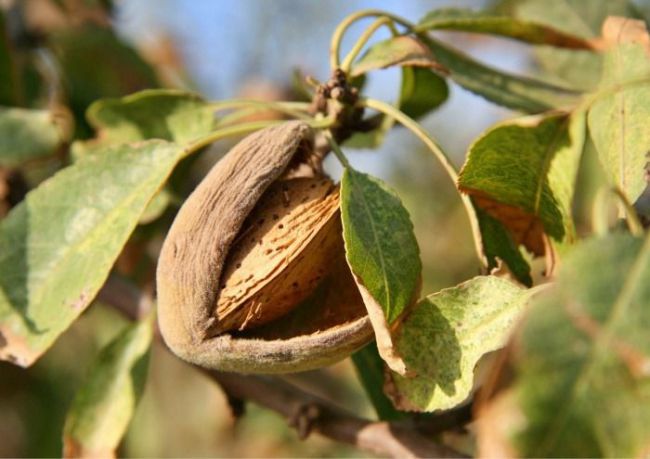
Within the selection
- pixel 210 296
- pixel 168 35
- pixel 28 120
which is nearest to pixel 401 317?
pixel 210 296

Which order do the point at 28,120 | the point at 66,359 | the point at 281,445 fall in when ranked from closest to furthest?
the point at 28,120 < the point at 281,445 < the point at 66,359

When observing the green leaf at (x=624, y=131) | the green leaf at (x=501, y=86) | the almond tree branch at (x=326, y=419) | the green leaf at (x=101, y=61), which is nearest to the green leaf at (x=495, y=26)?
the green leaf at (x=501, y=86)

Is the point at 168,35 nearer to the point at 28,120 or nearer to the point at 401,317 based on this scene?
the point at 28,120

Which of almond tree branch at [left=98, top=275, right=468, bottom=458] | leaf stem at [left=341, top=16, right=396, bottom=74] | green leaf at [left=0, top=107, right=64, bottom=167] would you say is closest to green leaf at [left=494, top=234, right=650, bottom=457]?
almond tree branch at [left=98, top=275, right=468, bottom=458]

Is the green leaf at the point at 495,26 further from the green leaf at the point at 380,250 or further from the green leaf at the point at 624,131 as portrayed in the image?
the green leaf at the point at 380,250

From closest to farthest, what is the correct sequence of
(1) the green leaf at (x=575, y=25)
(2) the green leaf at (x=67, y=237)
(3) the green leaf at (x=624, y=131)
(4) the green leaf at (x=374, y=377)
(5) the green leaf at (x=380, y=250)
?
(5) the green leaf at (x=380, y=250)
(3) the green leaf at (x=624, y=131)
(2) the green leaf at (x=67, y=237)
(4) the green leaf at (x=374, y=377)
(1) the green leaf at (x=575, y=25)

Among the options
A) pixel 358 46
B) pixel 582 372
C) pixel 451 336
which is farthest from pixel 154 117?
pixel 582 372
